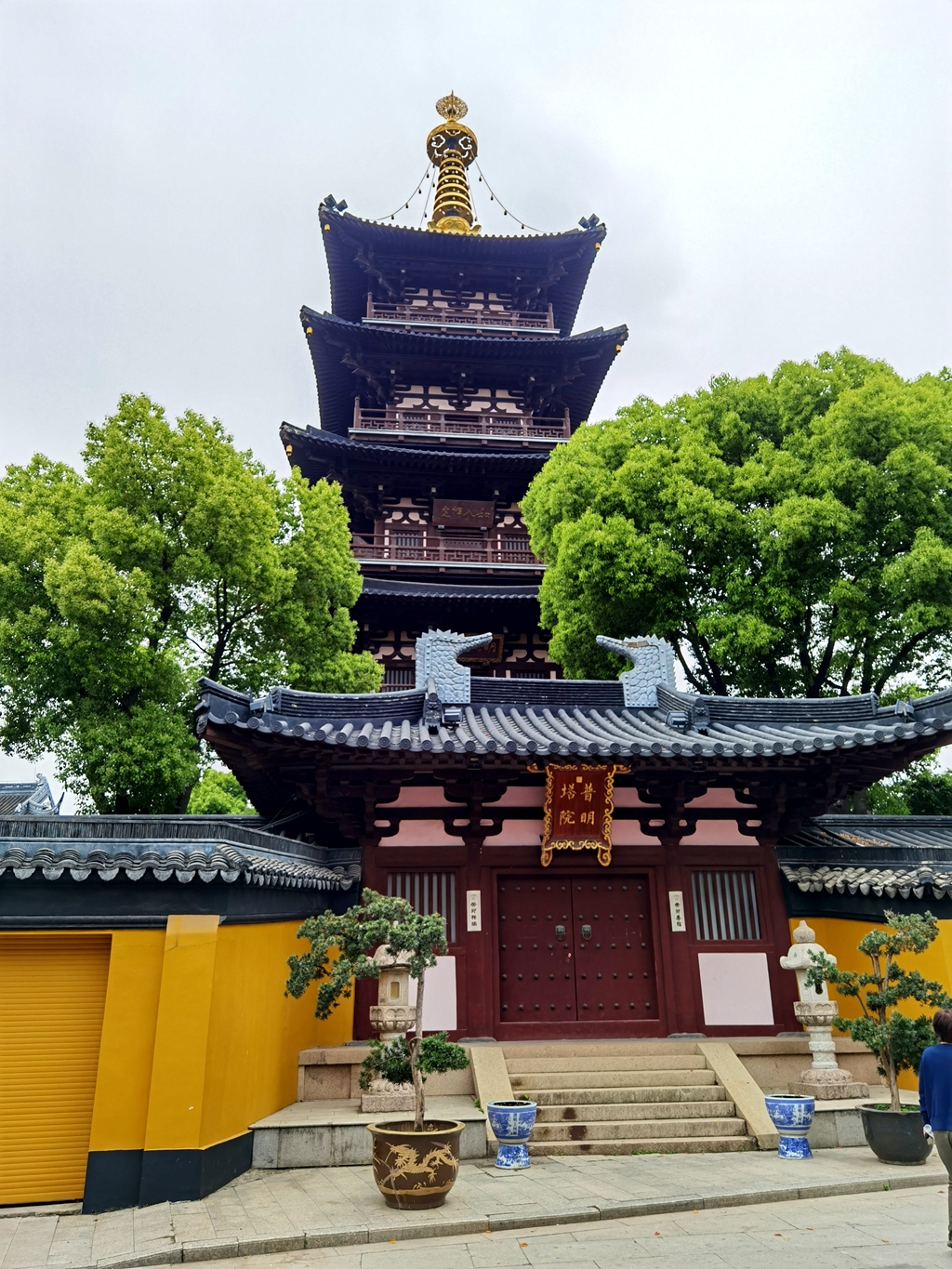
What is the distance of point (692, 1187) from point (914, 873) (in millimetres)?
4437

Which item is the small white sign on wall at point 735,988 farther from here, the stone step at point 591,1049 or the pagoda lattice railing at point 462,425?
the pagoda lattice railing at point 462,425

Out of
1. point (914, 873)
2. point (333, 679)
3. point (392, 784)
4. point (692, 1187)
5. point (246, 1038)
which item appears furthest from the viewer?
point (333, 679)

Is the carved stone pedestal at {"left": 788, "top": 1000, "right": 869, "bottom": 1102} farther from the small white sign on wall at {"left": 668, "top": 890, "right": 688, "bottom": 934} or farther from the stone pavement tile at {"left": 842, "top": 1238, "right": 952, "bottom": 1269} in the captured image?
the stone pavement tile at {"left": 842, "top": 1238, "right": 952, "bottom": 1269}

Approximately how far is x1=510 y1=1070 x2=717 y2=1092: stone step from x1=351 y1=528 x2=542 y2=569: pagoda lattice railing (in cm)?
1355

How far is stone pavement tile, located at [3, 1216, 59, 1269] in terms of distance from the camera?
593cm

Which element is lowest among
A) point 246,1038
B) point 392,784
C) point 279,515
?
point 246,1038

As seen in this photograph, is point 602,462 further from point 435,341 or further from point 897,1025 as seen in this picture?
point 897,1025

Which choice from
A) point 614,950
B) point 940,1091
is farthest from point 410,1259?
point 614,950

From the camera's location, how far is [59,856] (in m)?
7.45

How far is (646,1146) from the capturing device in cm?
855

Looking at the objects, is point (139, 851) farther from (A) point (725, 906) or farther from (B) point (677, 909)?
(A) point (725, 906)

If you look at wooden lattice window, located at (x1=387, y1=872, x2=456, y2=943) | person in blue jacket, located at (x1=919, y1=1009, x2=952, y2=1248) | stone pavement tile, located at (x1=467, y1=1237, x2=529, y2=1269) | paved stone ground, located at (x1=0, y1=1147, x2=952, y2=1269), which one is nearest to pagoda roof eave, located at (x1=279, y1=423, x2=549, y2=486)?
wooden lattice window, located at (x1=387, y1=872, x2=456, y2=943)

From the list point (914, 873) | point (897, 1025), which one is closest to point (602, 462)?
point (914, 873)

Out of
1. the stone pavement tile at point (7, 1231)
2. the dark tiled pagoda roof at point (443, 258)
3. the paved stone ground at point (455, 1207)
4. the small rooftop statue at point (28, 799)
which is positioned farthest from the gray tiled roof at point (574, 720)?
the dark tiled pagoda roof at point (443, 258)
